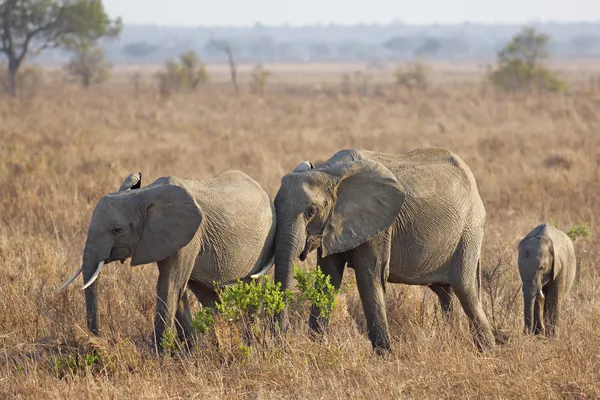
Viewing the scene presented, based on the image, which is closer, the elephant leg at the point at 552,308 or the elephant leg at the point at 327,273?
the elephant leg at the point at 327,273

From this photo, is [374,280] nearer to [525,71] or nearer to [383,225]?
[383,225]

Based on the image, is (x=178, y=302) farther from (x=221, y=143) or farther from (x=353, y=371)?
(x=221, y=143)

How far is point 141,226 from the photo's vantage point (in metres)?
5.79

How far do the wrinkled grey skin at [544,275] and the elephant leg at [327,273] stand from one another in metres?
1.40

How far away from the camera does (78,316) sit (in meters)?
6.93

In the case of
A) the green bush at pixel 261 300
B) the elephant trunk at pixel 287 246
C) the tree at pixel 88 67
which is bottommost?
the tree at pixel 88 67

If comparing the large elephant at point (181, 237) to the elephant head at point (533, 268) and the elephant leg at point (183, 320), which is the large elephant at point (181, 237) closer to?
the elephant leg at point (183, 320)

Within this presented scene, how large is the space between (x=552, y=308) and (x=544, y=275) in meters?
0.28

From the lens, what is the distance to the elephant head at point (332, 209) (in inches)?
229

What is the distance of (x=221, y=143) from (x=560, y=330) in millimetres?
12794

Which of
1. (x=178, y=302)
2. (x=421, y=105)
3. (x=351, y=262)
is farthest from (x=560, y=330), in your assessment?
(x=421, y=105)

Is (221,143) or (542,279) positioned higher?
(542,279)

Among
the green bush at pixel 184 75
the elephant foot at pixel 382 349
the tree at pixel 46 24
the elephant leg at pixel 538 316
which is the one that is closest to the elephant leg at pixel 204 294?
the elephant foot at pixel 382 349

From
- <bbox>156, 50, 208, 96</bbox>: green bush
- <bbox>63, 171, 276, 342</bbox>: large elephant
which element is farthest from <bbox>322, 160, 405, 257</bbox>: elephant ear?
<bbox>156, 50, 208, 96</bbox>: green bush
